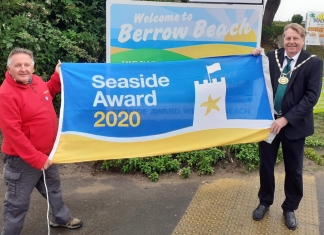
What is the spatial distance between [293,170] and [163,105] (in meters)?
1.38

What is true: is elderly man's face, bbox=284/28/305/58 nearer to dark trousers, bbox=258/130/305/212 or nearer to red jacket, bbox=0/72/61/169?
dark trousers, bbox=258/130/305/212

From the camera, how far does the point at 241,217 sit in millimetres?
3754

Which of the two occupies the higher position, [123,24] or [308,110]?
[123,24]

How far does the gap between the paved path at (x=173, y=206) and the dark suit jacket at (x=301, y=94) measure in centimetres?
99

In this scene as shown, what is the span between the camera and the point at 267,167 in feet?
11.9

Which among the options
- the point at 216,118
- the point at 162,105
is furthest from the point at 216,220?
the point at 162,105

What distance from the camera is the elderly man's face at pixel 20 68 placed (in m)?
2.89

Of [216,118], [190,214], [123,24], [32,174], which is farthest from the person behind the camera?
[123,24]

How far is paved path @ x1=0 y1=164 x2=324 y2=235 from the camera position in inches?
141

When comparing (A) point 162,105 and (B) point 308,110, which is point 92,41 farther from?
(B) point 308,110

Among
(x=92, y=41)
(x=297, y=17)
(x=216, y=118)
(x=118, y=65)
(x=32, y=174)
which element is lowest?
(x=32, y=174)

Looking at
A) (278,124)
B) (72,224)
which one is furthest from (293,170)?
(72,224)

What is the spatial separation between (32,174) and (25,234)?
731 mm

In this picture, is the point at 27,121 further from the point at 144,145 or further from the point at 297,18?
the point at 297,18
